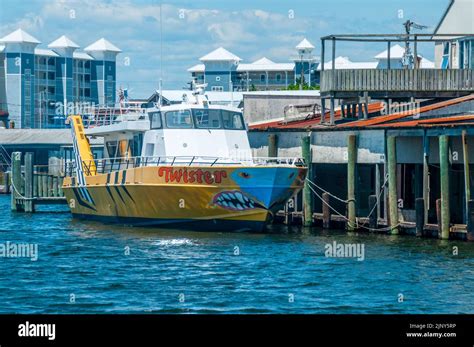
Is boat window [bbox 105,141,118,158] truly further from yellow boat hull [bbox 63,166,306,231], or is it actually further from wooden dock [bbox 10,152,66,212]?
wooden dock [bbox 10,152,66,212]

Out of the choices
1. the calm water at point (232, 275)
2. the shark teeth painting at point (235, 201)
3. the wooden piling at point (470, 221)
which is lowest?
the calm water at point (232, 275)

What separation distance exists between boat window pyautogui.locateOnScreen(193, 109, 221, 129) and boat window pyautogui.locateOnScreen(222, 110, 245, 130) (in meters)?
0.25

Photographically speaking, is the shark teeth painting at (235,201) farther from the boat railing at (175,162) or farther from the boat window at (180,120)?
the boat window at (180,120)

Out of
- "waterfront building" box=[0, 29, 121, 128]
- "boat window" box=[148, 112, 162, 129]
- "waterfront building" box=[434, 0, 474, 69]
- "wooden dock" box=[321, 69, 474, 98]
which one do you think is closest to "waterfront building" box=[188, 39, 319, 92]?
"waterfront building" box=[0, 29, 121, 128]

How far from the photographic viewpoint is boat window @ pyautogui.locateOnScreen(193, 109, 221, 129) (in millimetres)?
34125

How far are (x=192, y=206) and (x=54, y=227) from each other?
762cm

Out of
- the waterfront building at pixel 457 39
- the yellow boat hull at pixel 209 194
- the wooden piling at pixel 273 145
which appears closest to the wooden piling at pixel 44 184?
the wooden piling at pixel 273 145

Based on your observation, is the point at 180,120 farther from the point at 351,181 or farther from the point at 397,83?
the point at 397,83

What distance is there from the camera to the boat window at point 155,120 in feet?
114

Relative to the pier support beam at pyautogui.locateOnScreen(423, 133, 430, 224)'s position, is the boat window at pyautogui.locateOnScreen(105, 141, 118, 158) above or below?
above

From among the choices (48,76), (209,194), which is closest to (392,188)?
(209,194)

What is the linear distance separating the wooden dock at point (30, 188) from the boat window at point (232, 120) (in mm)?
14237
